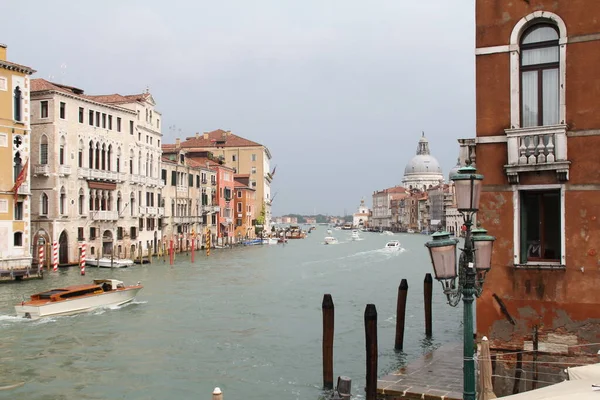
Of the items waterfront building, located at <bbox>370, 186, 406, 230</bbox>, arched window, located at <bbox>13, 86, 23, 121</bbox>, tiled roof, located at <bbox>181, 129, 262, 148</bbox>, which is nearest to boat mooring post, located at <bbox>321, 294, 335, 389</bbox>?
arched window, located at <bbox>13, 86, 23, 121</bbox>

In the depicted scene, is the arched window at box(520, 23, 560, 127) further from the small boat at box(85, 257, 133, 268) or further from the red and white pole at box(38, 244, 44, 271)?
the small boat at box(85, 257, 133, 268)

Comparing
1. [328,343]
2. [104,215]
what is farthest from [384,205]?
[328,343]

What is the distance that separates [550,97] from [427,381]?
4.45 meters

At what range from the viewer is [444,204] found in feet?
389

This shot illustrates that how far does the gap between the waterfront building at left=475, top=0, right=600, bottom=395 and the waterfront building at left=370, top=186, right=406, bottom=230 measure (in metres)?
161

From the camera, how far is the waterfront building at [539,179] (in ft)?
29.4

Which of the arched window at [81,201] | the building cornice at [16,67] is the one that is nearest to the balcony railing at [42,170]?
the arched window at [81,201]

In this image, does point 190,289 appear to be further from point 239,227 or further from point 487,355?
point 239,227

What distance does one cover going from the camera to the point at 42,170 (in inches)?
1361

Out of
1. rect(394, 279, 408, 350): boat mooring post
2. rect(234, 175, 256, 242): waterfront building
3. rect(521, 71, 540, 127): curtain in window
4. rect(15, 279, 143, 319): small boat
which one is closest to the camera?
rect(521, 71, 540, 127): curtain in window

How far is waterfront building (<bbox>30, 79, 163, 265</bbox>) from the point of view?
1379 inches

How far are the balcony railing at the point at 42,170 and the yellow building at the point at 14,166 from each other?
4073 mm

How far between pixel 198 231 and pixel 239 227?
15.7 m

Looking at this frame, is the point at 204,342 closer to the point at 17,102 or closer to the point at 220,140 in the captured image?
the point at 17,102
